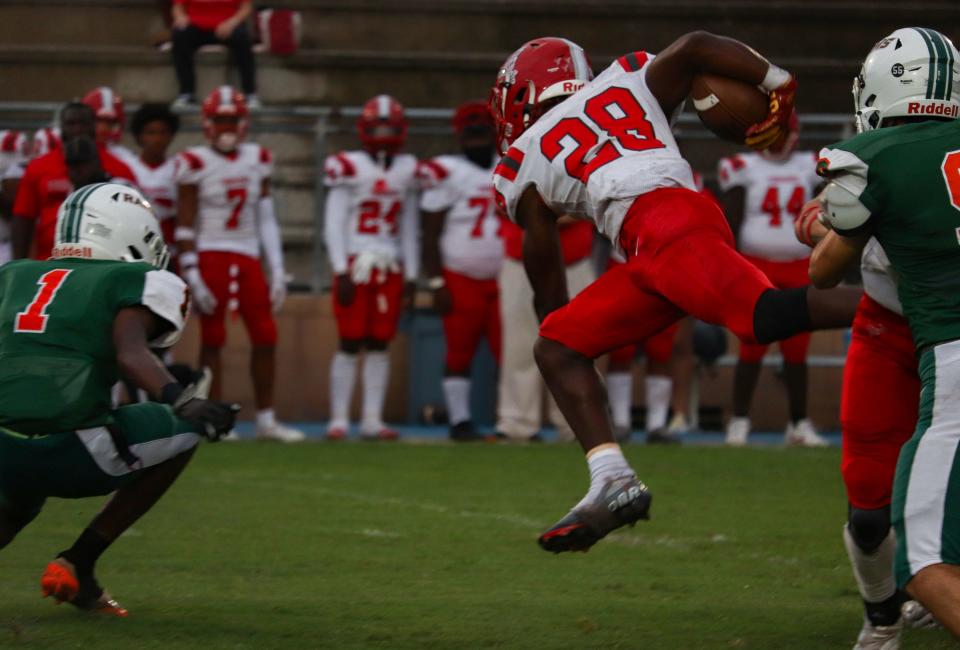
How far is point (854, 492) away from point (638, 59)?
1.44m

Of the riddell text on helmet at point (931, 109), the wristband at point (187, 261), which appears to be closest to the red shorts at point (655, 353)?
the wristband at point (187, 261)

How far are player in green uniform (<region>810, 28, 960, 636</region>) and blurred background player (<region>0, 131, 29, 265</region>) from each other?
6.97 metres

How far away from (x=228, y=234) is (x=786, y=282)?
3373 mm

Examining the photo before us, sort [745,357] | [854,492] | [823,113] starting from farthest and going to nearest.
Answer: [823,113] < [745,357] < [854,492]

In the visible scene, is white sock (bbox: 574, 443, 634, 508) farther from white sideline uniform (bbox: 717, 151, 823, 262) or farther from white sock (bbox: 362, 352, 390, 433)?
white sock (bbox: 362, 352, 390, 433)

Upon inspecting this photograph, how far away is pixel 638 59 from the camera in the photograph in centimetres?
509

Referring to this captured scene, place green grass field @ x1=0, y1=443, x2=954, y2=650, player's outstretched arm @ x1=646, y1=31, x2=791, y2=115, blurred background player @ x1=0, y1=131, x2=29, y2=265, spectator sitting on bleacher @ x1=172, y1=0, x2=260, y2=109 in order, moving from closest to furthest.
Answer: player's outstretched arm @ x1=646, y1=31, x2=791, y2=115, green grass field @ x1=0, y1=443, x2=954, y2=650, blurred background player @ x1=0, y1=131, x2=29, y2=265, spectator sitting on bleacher @ x1=172, y1=0, x2=260, y2=109

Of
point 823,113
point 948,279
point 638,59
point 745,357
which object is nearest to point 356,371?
point 745,357

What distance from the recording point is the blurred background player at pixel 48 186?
31.3ft

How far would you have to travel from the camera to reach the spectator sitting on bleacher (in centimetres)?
1269

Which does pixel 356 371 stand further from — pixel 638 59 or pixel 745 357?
pixel 638 59

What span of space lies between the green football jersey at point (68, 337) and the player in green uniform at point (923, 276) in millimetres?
1887

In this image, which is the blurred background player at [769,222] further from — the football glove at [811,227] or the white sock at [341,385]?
the football glove at [811,227]

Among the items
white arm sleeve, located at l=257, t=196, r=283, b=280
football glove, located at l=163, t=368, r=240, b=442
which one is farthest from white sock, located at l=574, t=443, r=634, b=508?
white arm sleeve, located at l=257, t=196, r=283, b=280
